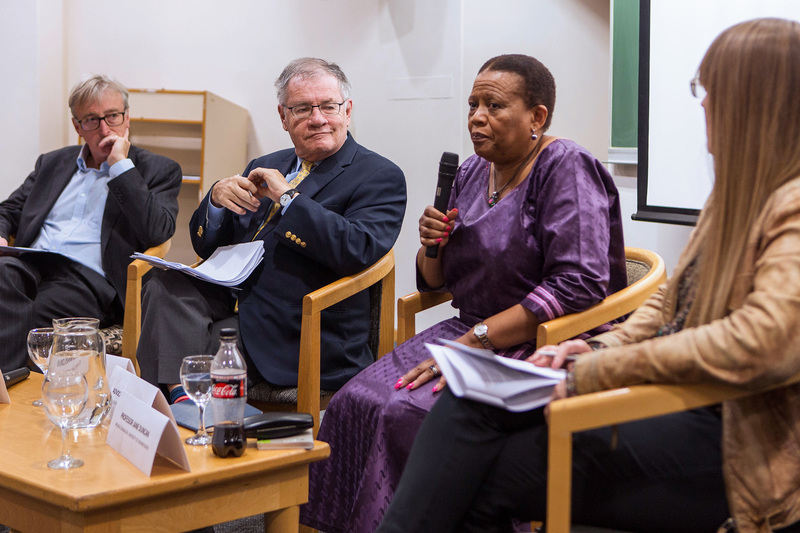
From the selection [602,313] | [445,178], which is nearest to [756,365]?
[602,313]

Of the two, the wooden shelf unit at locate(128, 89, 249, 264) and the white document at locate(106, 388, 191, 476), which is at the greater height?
the wooden shelf unit at locate(128, 89, 249, 264)

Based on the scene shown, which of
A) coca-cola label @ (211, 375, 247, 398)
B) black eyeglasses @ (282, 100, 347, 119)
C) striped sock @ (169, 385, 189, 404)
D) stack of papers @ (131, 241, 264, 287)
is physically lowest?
striped sock @ (169, 385, 189, 404)

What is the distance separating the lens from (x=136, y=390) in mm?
1514

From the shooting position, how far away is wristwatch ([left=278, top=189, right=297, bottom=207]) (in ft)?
7.66

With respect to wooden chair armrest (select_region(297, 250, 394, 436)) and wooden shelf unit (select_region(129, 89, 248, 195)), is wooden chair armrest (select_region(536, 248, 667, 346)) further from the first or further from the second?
wooden shelf unit (select_region(129, 89, 248, 195))

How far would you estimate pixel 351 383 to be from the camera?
2.01 metres

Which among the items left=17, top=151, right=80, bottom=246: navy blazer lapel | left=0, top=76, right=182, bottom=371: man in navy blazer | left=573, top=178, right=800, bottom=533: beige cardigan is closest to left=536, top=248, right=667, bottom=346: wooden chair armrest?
left=573, top=178, right=800, bottom=533: beige cardigan

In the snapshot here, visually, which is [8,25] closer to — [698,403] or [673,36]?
[673,36]

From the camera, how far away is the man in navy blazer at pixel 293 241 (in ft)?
7.39

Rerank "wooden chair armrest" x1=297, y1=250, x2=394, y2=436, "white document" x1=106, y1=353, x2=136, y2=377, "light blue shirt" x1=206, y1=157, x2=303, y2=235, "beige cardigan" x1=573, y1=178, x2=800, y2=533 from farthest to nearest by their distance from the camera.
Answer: "light blue shirt" x1=206, y1=157, x2=303, y2=235 → "wooden chair armrest" x1=297, y1=250, x2=394, y2=436 → "white document" x1=106, y1=353, x2=136, y2=377 → "beige cardigan" x1=573, y1=178, x2=800, y2=533

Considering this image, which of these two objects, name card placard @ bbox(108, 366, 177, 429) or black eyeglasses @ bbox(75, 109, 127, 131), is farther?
black eyeglasses @ bbox(75, 109, 127, 131)

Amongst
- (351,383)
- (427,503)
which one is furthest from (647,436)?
(351,383)

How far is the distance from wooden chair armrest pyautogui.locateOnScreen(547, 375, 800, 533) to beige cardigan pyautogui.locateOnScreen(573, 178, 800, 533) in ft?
0.09

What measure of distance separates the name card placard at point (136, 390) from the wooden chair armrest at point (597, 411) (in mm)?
677
